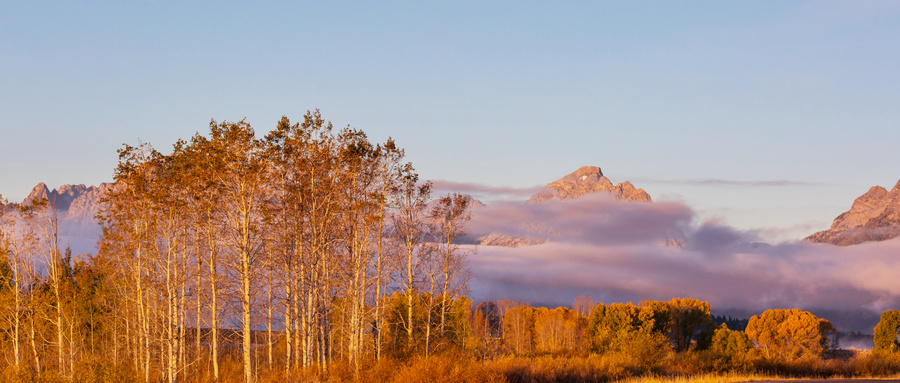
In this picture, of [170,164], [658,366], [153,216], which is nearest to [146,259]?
[153,216]

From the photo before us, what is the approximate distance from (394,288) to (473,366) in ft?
57.2

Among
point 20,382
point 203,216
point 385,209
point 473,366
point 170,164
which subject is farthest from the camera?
point 385,209

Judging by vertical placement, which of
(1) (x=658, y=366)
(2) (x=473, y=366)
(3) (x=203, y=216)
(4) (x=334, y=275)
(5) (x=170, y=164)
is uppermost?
(5) (x=170, y=164)

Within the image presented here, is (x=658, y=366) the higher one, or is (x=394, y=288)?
(x=394, y=288)

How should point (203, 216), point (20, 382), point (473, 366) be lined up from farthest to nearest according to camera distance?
point (203, 216) → point (20, 382) → point (473, 366)

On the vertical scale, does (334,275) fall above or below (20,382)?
above

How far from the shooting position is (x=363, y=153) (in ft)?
143

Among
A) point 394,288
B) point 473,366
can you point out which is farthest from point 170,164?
point 473,366

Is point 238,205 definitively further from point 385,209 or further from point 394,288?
point 394,288

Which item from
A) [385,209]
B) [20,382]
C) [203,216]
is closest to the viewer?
[20,382]

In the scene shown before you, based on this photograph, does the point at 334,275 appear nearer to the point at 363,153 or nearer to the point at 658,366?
the point at 363,153

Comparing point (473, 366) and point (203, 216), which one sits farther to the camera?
point (203, 216)

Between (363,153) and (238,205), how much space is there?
953 cm

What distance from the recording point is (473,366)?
102ft
